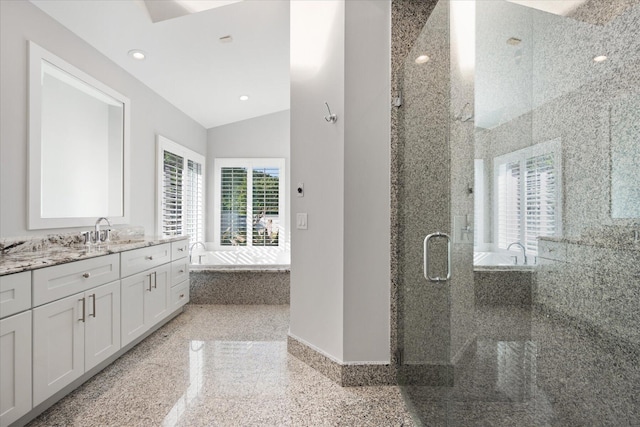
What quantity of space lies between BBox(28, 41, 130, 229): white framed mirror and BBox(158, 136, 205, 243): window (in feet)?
2.63

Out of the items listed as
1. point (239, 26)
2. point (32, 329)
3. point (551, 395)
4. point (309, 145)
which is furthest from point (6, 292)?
point (239, 26)

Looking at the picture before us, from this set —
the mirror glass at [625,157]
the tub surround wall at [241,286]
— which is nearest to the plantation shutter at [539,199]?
the mirror glass at [625,157]

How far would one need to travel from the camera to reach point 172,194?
486cm

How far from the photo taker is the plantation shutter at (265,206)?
241 inches

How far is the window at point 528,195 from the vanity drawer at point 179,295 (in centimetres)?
332

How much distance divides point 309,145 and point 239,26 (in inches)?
64.5

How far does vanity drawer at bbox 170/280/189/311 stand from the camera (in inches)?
138

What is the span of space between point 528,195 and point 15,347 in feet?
7.57

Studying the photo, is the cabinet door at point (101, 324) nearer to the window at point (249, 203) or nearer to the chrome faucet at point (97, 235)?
the chrome faucet at point (97, 235)

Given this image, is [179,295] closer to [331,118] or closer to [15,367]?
[15,367]

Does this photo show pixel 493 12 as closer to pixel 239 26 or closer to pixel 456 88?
pixel 456 88

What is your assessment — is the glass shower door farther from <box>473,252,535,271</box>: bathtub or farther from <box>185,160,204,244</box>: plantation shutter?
<box>185,160,204,244</box>: plantation shutter

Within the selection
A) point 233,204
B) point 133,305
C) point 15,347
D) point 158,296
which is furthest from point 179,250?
point 233,204

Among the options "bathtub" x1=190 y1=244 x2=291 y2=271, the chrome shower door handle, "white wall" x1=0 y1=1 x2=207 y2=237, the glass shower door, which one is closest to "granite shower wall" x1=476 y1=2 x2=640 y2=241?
the glass shower door
